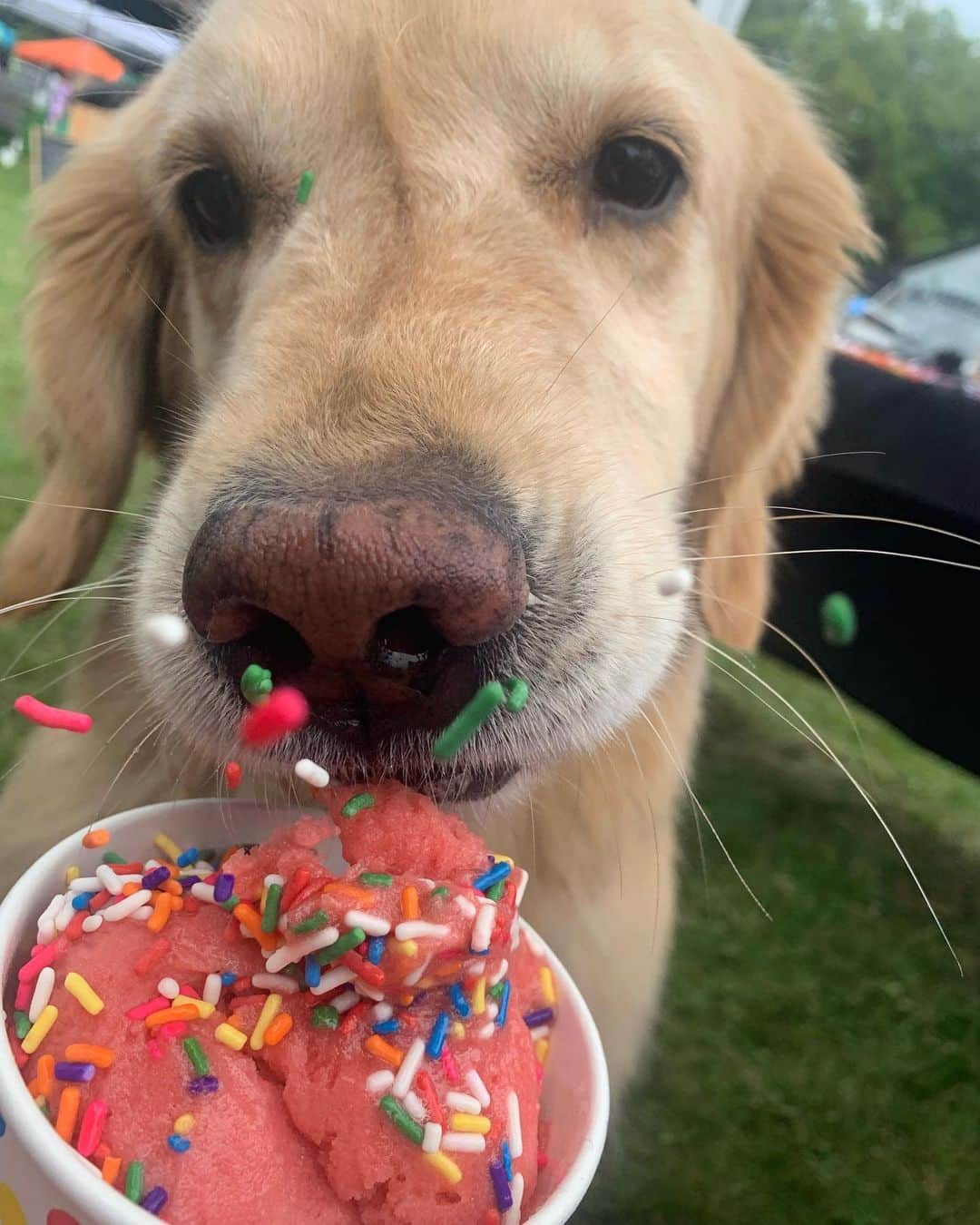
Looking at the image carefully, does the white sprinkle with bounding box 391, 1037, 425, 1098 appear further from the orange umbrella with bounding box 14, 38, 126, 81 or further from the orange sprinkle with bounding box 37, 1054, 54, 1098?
the orange umbrella with bounding box 14, 38, 126, 81

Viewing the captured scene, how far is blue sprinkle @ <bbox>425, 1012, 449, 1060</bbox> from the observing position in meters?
0.65

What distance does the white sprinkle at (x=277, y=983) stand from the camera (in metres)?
0.67

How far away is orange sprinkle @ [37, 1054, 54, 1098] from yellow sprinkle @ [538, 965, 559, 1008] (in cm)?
34

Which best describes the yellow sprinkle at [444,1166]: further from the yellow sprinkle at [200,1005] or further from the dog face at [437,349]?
the dog face at [437,349]

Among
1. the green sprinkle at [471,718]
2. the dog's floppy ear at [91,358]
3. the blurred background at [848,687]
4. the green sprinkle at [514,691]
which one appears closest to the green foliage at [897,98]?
the blurred background at [848,687]

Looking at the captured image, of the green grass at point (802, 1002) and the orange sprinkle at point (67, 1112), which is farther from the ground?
the orange sprinkle at point (67, 1112)

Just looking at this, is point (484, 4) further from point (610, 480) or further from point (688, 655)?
point (688, 655)

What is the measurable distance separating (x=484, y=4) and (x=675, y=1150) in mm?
1631

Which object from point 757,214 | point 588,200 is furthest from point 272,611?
point 757,214

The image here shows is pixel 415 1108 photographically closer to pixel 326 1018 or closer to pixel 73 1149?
pixel 326 1018

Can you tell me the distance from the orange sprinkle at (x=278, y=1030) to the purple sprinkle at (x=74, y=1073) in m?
0.11

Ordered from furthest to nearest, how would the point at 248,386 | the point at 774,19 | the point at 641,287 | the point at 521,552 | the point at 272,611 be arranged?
the point at 774,19 < the point at 641,287 < the point at 248,386 < the point at 521,552 < the point at 272,611

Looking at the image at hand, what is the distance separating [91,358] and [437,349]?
2.83 ft

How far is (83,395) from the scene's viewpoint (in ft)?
4.97
